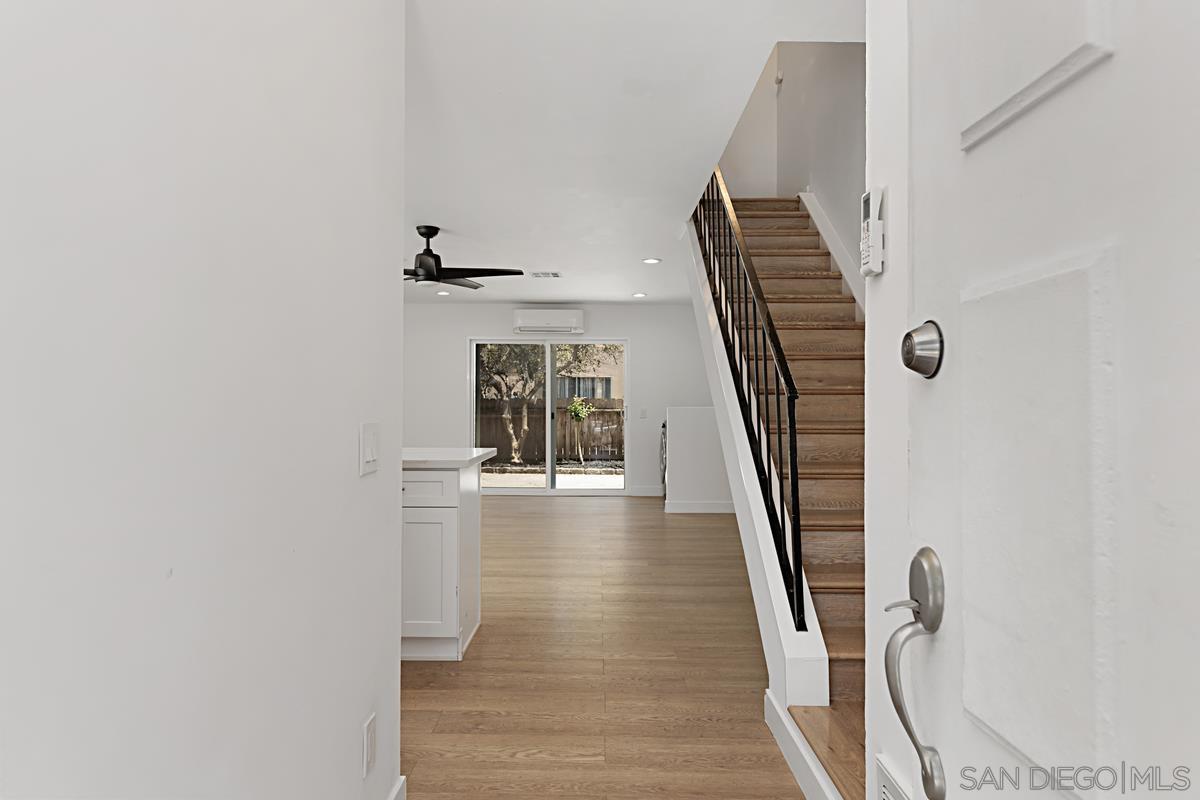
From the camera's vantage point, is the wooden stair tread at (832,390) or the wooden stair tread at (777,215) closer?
the wooden stair tread at (832,390)

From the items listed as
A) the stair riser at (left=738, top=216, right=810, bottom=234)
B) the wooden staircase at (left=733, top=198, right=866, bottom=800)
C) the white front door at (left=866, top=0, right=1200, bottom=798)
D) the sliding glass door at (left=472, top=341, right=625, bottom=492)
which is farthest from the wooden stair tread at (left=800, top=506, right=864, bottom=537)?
the sliding glass door at (left=472, top=341, right=625, bottom=492)

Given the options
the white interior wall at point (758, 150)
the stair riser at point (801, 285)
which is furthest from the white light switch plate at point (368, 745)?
the white interior wall at point (758, 150)

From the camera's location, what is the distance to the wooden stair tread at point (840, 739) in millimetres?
1899

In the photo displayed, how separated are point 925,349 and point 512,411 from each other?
8.60 metres

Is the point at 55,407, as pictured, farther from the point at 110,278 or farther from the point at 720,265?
the point at 720,265

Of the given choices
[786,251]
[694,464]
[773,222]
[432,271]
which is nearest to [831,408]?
[786,251]

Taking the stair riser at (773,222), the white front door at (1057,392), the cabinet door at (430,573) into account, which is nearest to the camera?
the white front door at (1057,392)

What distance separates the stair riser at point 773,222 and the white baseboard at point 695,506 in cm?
324

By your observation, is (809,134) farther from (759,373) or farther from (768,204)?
(759,373)

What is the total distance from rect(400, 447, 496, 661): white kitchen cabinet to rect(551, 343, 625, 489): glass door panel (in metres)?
5.85

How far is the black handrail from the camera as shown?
271 cm

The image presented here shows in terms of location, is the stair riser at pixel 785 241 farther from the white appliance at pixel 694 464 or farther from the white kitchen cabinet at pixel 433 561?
the white kitchen cabinet at pixel 433 561

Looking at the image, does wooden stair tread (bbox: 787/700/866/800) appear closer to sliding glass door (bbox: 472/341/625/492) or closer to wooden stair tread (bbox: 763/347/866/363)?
wooden stair tread (bbox: 763/347/866/363)

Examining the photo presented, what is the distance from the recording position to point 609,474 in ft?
30.1
